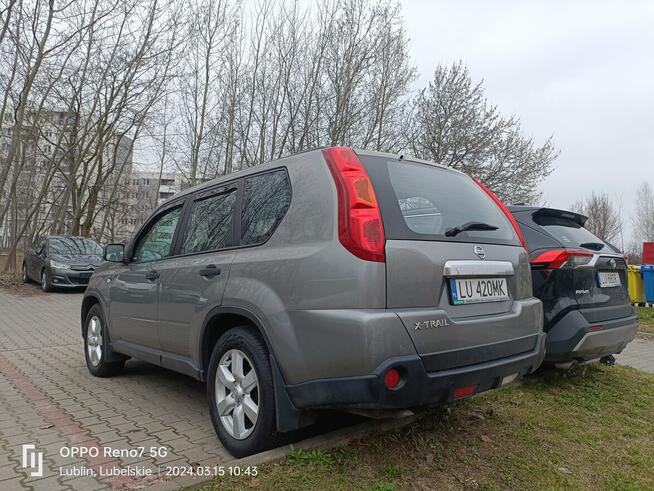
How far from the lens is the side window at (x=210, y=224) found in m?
3.16

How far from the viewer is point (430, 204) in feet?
8.57

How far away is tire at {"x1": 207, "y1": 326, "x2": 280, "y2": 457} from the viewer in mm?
2516

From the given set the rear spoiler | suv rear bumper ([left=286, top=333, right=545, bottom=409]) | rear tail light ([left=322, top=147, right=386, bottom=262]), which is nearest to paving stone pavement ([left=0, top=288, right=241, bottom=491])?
suv rear bumper ([left=286, top=333, right=545, bottom=409])

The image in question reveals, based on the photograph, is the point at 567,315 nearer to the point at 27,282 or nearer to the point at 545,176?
the point at 27,282

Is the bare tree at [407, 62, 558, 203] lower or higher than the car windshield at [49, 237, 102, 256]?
higher

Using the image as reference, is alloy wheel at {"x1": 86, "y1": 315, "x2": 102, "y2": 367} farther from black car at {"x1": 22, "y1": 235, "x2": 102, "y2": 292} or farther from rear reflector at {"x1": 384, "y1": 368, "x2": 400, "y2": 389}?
black car at {"x1": 22, "y1": 235, "x2": 102, "y2": 292}

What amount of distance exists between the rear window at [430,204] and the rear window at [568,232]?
1200 millimetres

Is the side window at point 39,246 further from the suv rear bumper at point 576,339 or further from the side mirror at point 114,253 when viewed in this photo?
the suv rear bumper at point 576,339

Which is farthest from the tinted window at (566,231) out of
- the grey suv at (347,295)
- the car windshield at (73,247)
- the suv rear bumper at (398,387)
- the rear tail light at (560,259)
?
the car windshield at (73,247)

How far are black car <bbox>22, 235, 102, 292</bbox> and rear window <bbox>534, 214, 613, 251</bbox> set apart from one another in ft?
39.9

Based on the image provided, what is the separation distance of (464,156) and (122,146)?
16118 mm

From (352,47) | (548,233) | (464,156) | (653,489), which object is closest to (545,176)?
(464,156)

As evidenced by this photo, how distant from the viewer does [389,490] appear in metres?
2.27

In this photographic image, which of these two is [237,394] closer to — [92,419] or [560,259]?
[92,419]
